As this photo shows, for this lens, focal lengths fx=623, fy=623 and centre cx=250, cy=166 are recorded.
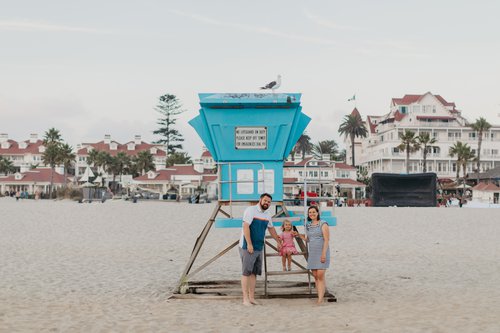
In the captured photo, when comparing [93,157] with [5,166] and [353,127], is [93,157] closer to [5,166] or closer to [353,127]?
[5,166]

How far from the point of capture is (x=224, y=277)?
1138cm

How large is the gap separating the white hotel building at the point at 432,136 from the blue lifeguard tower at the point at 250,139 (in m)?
81.9

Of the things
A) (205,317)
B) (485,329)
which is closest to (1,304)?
(205,317)

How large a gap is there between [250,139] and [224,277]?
3.55 meters

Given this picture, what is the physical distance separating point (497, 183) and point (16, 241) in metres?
73.6

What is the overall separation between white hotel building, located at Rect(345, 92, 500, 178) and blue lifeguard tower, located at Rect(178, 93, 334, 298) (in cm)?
8193

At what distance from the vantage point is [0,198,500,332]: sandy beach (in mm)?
7203

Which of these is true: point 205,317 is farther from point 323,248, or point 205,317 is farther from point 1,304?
point 1,304

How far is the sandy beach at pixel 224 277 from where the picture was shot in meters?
7.20

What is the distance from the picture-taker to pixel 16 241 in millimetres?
17969

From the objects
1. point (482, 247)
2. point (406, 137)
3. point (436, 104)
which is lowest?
point (482, 247)

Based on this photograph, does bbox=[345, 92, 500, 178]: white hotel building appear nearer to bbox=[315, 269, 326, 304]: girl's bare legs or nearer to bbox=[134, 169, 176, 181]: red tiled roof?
bbox=[134, 169, 176, 181]: red tiled roof

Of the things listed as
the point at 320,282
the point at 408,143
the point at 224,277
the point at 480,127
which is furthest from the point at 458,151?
the point at 320,282

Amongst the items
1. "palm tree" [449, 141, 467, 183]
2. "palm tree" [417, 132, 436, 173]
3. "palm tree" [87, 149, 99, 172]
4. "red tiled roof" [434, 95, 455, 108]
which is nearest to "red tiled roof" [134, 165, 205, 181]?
"palm tree" [87, 149, 99, 172]
